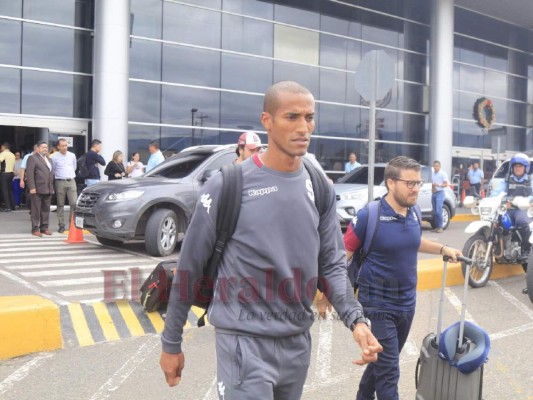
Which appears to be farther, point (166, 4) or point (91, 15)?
point (166, 4)

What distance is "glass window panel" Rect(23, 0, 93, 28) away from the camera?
1639 cm

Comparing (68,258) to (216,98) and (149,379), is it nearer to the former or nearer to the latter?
(149,379)

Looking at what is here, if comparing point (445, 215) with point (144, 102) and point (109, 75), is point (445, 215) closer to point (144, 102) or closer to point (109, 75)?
point (144, 102)

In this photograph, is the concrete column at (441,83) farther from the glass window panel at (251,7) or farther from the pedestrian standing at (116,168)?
the pedestrian standing at (116,168)

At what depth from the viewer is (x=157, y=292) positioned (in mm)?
5656

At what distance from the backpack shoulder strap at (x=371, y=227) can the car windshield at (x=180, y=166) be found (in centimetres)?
629

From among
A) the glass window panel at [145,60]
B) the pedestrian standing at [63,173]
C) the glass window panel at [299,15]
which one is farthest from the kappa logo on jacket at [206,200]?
the glass window panel at [299,15]

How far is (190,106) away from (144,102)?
63.0 inches

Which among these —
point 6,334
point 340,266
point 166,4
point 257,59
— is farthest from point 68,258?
point 257,59

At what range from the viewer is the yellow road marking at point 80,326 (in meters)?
5.11

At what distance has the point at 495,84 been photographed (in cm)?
2927

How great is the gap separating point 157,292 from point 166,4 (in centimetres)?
1472

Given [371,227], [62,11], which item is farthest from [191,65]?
[371,227]

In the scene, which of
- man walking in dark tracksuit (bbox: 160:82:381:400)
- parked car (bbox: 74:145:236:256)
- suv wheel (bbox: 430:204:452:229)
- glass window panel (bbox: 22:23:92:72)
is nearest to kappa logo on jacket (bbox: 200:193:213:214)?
man walking in dark tracksuit (bbox: 160:82:381:400)
